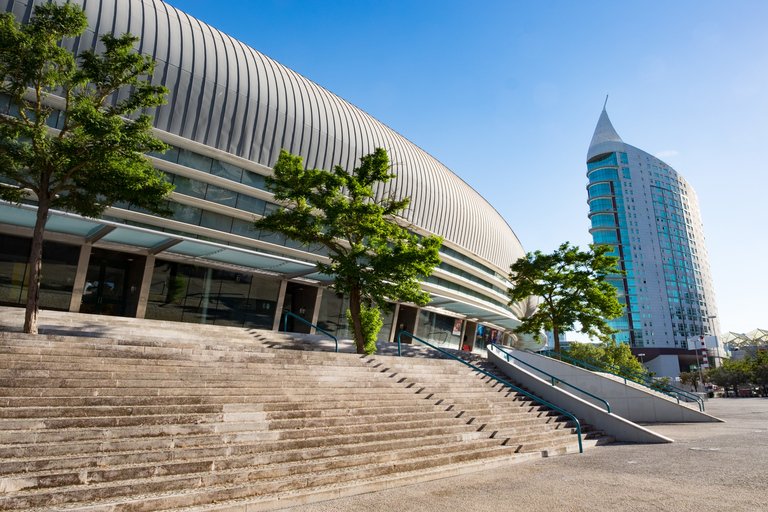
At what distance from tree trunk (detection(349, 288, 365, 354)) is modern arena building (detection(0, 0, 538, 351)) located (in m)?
3.80

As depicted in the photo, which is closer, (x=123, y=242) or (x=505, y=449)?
(x=505, y=449)

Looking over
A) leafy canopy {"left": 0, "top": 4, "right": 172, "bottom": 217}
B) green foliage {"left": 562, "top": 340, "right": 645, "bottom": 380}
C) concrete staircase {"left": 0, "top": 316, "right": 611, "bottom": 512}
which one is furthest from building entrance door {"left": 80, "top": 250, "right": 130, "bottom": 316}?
green foliage {"left": 562, "top": 340, "right": 645, "bottom": 380}

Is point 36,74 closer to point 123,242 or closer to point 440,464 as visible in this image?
point 123,242

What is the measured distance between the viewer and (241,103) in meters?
23.6

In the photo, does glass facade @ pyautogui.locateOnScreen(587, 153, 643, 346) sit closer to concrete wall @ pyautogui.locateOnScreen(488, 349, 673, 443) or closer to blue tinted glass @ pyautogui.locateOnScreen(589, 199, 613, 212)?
blue tinted glass @ pyautogui.locateOnScreen(589, 199, 613, 212)

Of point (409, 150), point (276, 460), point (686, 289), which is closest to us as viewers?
point (276, 460)

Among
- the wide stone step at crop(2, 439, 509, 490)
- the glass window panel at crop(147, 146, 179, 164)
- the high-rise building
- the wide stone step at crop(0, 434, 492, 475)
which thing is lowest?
the wide stone step at crop(2, 439, 509, 490)

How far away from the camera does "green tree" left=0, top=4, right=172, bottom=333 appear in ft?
36.1

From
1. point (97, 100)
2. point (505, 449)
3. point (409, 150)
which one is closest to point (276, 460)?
point (505, 449)

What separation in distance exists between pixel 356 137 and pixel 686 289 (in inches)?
4913

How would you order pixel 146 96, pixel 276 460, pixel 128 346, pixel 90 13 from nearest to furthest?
pixel 276 460
pixel 128 346
pixel 146 96
pixel 90 13

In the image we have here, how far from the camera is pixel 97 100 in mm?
12930

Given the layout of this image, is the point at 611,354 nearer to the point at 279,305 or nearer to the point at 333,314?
the point at 333,314

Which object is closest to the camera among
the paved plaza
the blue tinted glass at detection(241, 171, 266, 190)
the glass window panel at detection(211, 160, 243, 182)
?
the paved plaza
